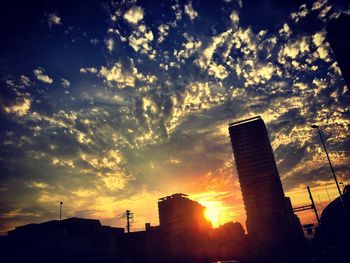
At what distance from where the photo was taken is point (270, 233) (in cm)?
9019

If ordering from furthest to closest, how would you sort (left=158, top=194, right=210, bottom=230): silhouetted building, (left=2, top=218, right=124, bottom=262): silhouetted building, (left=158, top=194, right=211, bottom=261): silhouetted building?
(left=158, top=194, right=210, bottom=230): silhouetted building
(left=158, top=194, right=211, bottom=261): silhouetted building
(left=2, top=218, right=124, bottom=262): silhouetted building

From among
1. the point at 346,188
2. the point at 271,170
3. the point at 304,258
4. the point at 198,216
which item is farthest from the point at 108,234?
the point at 271,170

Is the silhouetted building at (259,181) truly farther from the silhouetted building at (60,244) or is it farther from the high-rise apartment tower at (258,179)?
the silhouetted building at (60,244)

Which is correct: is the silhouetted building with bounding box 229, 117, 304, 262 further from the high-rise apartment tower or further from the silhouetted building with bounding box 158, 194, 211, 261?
the silhouetted building with bounding box 158, 194, 211, 261

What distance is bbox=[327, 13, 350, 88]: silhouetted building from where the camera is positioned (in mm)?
94562

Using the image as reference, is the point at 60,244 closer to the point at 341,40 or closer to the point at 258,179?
the point at 258,179

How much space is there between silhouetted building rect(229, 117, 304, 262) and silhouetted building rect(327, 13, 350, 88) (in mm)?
38290

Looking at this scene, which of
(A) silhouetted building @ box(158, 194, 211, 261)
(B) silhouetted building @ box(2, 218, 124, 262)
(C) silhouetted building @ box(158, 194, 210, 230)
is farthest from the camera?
(C) silhouetted building @ box(158, 194, 210, 230)

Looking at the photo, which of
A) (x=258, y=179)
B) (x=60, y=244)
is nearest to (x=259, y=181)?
(x=258, y=179)

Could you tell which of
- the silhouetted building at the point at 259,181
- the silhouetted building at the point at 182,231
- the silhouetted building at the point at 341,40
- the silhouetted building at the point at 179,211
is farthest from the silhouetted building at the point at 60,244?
the silhouetted building at the point at 341,40

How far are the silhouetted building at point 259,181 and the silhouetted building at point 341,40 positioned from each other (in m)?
38.3

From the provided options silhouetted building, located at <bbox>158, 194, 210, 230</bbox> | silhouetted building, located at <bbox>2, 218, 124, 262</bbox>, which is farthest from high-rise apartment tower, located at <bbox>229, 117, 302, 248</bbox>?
silhouetted building, located at <bbox>2, 218, 124, 262</bbox>

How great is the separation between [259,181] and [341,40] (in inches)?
2660

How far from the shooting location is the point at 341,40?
318 ft
